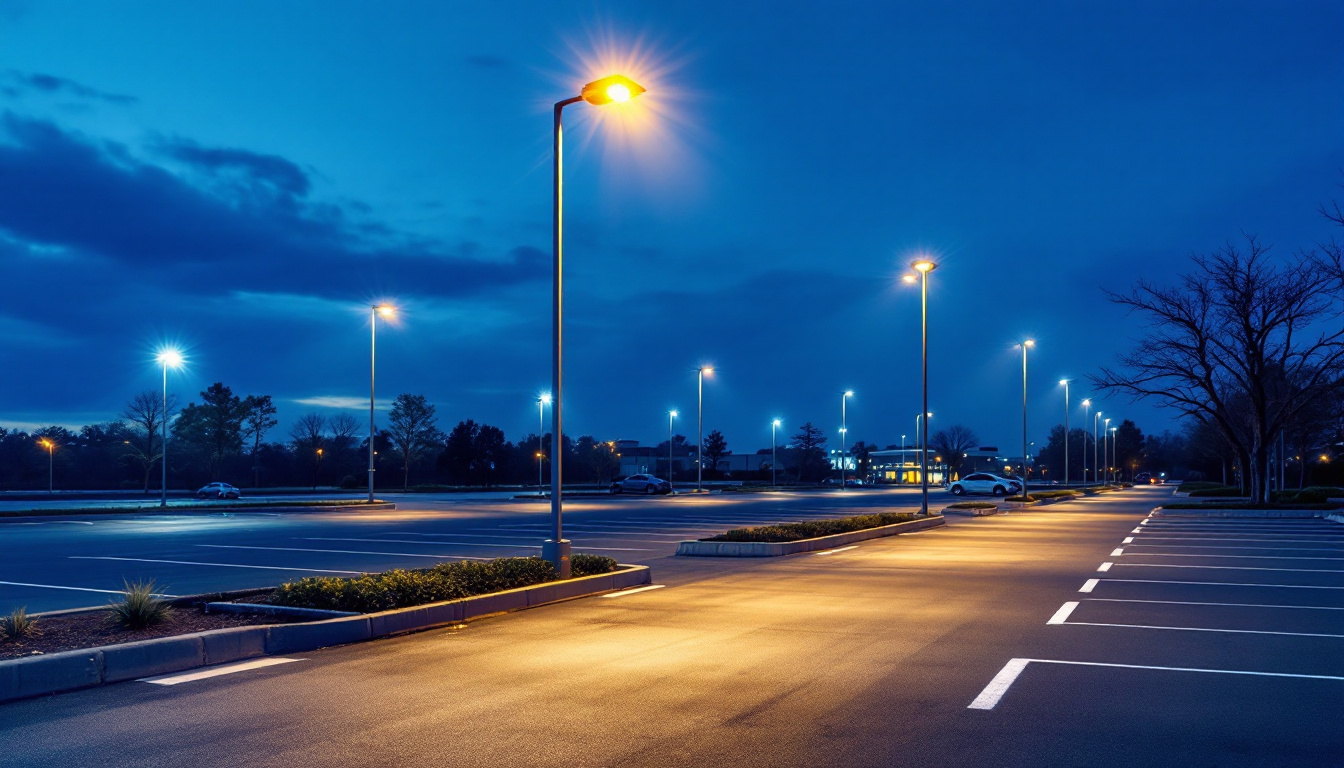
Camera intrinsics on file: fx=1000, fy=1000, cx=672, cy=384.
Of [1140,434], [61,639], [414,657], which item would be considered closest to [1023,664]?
[414,657]

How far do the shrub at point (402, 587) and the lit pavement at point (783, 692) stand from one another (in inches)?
28.9

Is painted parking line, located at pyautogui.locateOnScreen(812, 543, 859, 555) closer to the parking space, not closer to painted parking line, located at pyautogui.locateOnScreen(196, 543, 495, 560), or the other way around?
the parking space

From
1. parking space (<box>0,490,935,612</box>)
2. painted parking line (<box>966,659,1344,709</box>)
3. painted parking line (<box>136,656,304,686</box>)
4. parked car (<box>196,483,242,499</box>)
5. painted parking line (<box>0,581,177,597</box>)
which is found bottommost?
parked car (<box>196,483,242,499</box>)

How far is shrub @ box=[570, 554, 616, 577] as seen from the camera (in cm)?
1418

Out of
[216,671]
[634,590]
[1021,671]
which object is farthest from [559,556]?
[1021,671]

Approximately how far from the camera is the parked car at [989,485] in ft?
205

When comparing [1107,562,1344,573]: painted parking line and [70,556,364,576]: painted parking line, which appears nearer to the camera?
[70,556,364,576]: painted parking line

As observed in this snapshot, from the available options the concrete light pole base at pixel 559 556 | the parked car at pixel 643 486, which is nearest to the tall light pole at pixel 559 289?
the concrete light pole base at pixel 559 556

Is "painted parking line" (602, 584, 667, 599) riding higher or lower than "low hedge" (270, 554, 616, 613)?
lower

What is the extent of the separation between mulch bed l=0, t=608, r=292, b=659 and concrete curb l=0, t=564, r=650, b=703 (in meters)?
0.36

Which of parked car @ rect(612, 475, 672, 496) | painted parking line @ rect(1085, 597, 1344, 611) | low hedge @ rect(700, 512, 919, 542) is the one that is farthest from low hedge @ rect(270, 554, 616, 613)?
parked car @ rect(612, 475, 672, 496)

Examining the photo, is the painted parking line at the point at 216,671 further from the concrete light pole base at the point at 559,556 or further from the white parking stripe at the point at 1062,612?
the white parking stripe at the point at 1062,612

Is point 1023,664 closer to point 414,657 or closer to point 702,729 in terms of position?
point 702,729

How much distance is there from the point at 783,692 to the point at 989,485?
58959mm
